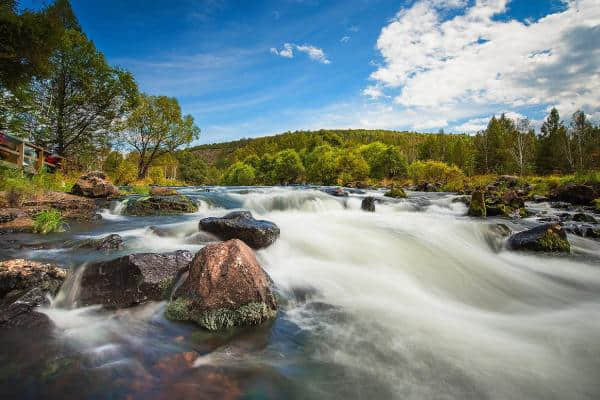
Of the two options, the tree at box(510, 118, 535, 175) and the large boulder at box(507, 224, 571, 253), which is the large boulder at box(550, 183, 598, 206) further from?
the tree at box(510, 118, 535, 175)

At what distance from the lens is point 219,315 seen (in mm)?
3693

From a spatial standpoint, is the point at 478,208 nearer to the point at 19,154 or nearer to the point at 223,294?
the point at 223,294

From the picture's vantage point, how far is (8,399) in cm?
244

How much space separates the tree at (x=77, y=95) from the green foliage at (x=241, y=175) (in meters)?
66.3

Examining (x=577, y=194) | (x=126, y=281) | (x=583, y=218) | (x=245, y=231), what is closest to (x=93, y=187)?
(x=245, y=231)

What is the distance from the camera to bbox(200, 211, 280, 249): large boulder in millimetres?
6616

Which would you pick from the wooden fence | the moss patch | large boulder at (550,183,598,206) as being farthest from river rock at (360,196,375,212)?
the wooden fence

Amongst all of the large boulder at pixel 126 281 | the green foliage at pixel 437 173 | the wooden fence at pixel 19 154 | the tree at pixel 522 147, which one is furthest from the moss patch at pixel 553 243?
the tree at pixel 522 147

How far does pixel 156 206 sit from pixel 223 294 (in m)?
9.53

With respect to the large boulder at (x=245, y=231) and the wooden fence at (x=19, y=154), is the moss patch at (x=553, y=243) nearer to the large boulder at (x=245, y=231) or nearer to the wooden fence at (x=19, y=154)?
the large boulder at (x=245, y=231)

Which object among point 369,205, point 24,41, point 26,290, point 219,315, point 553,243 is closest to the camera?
point 219,315

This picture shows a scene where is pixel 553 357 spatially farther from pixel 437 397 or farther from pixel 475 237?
pixel 475 237

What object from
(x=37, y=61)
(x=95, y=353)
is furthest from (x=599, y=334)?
(x=37, y=61)

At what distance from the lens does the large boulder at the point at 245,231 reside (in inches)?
260
